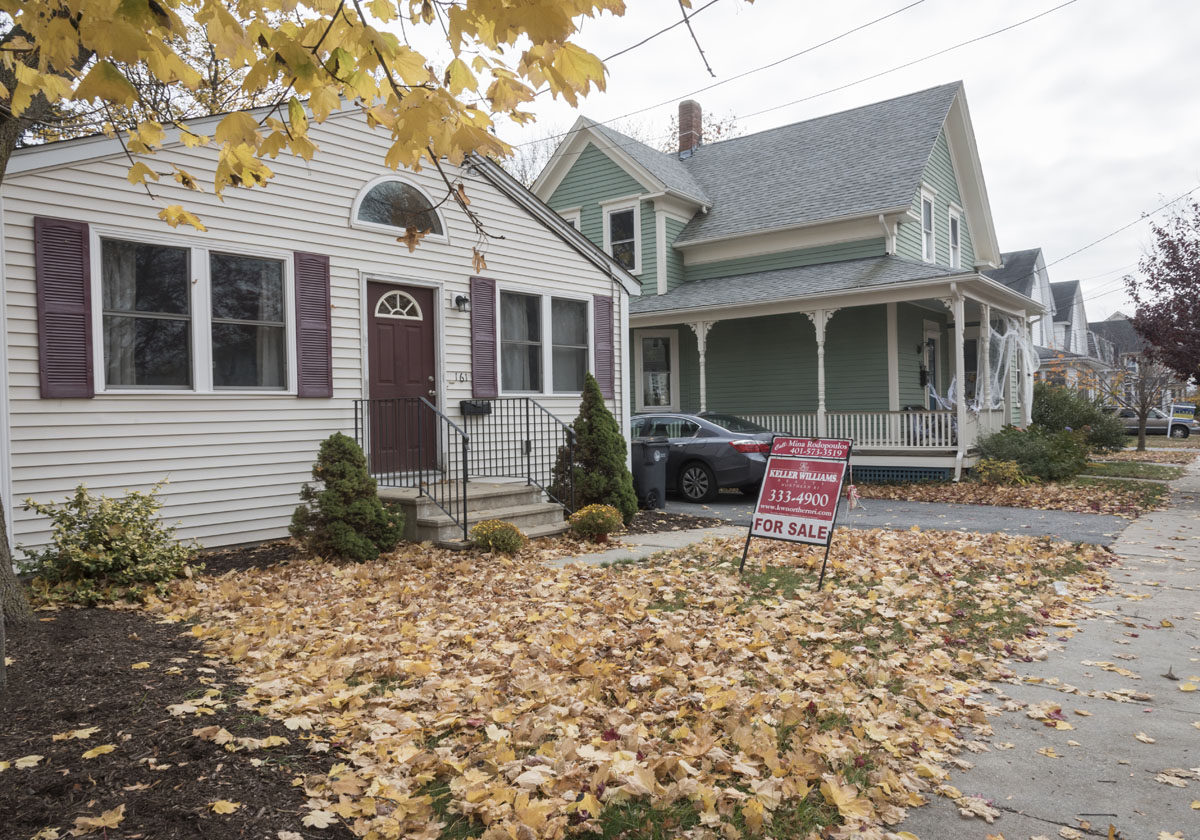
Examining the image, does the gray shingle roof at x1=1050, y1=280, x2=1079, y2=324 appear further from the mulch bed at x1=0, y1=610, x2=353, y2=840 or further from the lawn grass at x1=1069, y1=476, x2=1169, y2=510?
the mulch bed at x1=0, y1=610, x2=353, y2=840

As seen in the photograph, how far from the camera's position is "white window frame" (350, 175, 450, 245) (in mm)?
9523

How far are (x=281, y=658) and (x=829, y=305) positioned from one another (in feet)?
43.2

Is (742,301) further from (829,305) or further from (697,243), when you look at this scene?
(697,243)

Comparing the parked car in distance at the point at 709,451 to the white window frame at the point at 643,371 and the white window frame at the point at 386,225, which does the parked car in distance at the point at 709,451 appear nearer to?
the white window frame at the point at 386,225

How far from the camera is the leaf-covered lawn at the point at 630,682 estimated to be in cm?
301

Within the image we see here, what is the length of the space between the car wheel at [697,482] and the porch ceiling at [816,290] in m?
4.59

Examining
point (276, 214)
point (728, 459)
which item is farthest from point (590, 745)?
point (728, 459)

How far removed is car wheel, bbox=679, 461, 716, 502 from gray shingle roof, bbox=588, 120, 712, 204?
27.1 feet

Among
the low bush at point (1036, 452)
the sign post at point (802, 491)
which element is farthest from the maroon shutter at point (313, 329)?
the low bush at point (1036, 452)

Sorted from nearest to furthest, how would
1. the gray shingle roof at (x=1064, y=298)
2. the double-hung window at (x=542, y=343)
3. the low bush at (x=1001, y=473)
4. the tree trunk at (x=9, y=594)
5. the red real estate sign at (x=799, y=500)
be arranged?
the tree trunk at (x=9, y=594) → the red real estate sign at (x=799, y=500) → the double-hung window at (x=542, y=343) → the low bush at (x=1001, y=473) → the gray shingle roof at (x=1064, y=298)

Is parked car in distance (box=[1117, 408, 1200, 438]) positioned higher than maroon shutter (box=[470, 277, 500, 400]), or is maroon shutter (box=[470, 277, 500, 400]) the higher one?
maroon shutter (box=[470, 277, 500, 400])

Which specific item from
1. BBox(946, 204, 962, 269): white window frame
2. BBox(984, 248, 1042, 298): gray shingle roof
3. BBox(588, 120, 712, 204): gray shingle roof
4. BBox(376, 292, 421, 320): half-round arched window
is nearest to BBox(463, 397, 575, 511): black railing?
BBox(376, 292, 421, 320): half-round arched window

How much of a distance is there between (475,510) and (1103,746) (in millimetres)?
6679

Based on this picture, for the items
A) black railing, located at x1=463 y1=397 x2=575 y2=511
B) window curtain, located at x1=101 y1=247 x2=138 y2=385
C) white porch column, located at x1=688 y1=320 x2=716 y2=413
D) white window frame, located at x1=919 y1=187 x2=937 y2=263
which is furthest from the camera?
white window frame, located at x1=919 y1=187 x2=937 y2=263
